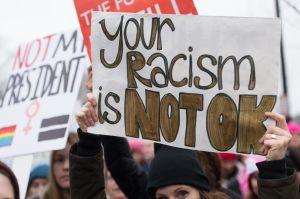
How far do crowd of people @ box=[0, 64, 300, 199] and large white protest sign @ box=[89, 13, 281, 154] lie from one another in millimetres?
111

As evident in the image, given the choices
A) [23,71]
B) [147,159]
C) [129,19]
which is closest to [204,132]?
[129,19]

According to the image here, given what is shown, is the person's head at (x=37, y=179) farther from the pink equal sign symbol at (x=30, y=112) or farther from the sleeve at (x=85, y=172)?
the sleeve at (x=85, y=172)

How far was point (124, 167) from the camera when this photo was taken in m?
3.62

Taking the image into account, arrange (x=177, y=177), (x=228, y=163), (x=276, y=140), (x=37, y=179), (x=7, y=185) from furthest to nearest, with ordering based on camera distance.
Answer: (x=228, y=163), (x=37, y=179), (x=177, y=177), (x=276, y=140), (x=7, y=185)

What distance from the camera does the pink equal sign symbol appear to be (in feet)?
13.1

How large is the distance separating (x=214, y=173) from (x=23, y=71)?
Answer: 1541 mm

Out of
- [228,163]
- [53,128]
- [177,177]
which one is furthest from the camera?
[228,163]

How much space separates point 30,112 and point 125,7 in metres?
1.07

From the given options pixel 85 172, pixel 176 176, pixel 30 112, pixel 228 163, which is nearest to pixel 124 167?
pixel 176 176

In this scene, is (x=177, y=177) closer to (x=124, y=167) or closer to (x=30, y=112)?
(x=124, y=167)

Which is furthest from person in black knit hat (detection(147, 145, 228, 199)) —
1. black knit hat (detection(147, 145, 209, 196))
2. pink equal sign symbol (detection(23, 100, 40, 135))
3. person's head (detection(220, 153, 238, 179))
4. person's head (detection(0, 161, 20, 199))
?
person's head (detection(220, 153, 238, 179))

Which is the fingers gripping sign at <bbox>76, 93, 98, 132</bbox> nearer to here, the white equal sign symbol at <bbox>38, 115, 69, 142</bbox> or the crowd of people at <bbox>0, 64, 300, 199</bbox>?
the crowd of people at <bbox>0, 64, 300, 199</bbox>

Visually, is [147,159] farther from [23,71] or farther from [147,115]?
[147,115]

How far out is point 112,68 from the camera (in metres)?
3.03
